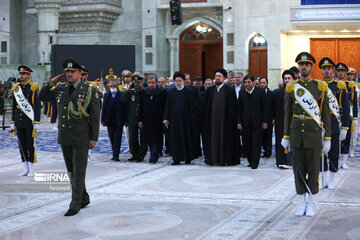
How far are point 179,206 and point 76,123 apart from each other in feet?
5.26

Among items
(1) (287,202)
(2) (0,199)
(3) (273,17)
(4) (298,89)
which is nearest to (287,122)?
(4) (298,89)

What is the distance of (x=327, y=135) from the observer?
688 cm

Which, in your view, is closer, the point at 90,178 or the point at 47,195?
the point at 47,195

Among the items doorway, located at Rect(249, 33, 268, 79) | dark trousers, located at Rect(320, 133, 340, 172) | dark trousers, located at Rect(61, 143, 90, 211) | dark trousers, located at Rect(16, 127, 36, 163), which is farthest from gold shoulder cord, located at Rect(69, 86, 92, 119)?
doorway, located at Rect(249, 33, 268, 79)

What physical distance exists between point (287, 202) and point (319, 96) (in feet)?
4.98

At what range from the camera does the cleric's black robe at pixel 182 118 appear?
37.9ft

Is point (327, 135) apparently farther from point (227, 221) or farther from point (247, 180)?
point (247, 180)

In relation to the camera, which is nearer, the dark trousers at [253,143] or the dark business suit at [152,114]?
the dark trousers at [253,143]

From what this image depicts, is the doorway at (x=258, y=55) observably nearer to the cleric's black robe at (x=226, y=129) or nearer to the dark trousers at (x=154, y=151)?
the cleric's black robe at (x=226, y=129)

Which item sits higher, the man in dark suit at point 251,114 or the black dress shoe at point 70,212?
the man in dark suit at point 251,114

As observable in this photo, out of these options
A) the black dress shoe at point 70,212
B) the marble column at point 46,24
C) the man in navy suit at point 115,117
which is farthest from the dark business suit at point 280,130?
the marble column at point 46,24

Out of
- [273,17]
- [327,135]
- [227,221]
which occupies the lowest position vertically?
[227,221]

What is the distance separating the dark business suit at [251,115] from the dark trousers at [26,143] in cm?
384

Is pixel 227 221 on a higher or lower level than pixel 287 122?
lower
